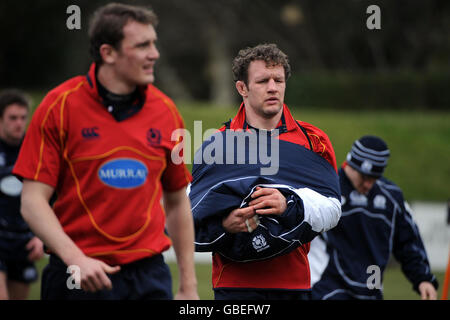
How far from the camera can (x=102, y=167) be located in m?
4.09

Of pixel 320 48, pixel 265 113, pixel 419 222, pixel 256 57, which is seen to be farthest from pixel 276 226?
pixel 320 48

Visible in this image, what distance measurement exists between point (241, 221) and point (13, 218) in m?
3.96

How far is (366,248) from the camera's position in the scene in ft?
23.1

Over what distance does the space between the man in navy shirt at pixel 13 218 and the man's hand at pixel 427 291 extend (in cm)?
399

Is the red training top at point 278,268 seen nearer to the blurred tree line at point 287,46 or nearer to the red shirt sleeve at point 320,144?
the red shirt sleeve at point 320,144

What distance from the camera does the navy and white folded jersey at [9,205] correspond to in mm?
7879

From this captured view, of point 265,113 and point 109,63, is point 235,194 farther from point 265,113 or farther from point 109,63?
point 109,63

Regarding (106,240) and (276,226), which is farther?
(276,226)

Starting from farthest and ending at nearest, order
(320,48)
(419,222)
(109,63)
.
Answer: (320,48) < (419,222) < (109,63)

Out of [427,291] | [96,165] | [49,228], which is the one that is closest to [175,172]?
[96,165]

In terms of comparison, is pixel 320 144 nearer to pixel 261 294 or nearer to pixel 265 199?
pixel 265 199

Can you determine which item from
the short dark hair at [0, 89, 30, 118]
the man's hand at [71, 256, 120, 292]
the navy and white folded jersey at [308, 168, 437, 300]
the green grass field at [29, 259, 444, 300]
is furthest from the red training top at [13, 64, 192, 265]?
the green grass field at [29, 259, 444, 300]

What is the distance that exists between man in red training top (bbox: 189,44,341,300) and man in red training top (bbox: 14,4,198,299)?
0.70 metres

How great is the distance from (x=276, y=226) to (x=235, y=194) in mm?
345
